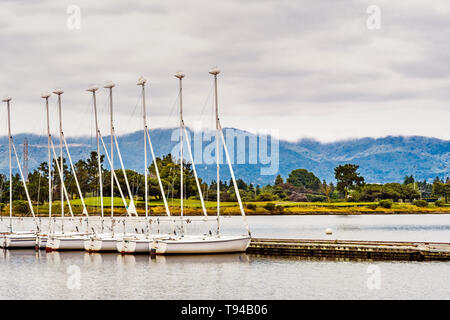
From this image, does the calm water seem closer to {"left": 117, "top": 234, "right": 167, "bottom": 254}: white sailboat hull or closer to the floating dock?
{"left": 117, "top": 234, "right": 167, "bottom": 254}: white sailboat hull

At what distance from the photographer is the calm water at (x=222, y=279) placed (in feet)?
167

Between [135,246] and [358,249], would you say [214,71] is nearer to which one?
[135,246]

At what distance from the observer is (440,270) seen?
5750 centimetres

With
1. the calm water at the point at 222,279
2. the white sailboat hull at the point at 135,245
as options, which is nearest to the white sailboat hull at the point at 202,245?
the calm water at the point at 222,279

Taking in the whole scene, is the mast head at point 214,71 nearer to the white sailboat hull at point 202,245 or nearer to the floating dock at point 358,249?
the white sailboat hull at point 202,245

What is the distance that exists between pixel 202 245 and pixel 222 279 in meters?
13.4

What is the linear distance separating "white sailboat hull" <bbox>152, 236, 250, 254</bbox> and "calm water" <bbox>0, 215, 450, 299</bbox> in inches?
34.6

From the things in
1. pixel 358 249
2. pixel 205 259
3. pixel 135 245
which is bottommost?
pixel 205 259

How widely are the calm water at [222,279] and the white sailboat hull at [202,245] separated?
0.88 metres

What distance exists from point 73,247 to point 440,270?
4913cm

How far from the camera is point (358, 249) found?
67250mm

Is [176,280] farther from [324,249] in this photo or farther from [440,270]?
[440,270]

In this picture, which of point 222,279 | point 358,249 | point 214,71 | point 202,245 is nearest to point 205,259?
point 202,245
